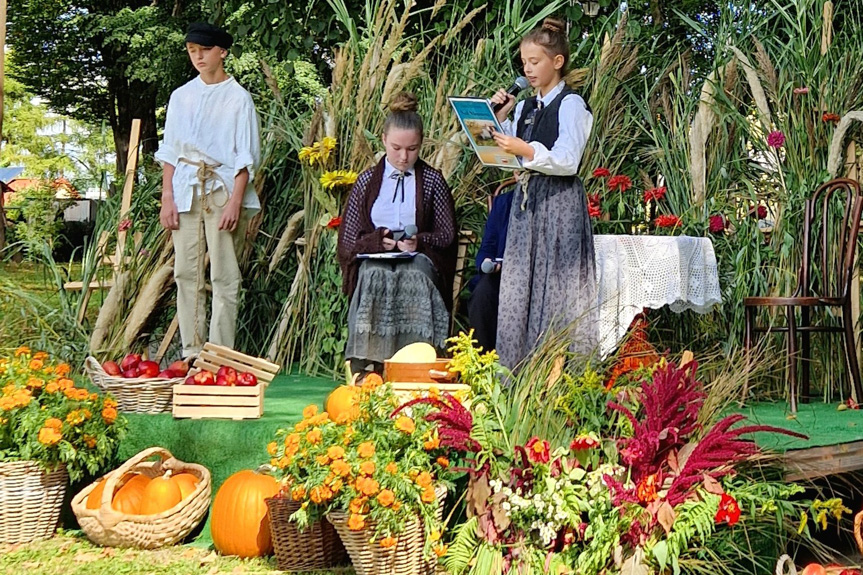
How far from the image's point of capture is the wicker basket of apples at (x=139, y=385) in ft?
14.4

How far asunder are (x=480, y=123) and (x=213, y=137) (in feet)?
5.75

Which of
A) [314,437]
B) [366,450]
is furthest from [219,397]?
[366,450]

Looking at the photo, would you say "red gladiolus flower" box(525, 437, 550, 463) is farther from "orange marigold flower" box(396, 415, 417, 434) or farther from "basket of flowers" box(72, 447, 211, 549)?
"basket of flowers" box(72, 447, 211, 549)

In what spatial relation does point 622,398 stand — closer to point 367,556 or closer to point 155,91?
point 367,556

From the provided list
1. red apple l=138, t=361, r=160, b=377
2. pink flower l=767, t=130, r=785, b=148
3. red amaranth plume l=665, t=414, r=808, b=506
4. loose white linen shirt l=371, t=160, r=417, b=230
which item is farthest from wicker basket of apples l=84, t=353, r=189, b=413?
pink flower l=767, t=130, r=785, b=148

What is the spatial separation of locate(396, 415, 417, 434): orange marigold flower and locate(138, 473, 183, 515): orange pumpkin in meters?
1.03

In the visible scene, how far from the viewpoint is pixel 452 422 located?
11.1 feet

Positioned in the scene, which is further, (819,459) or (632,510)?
(819,459)

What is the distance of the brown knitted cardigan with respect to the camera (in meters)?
5.07

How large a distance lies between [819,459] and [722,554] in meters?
0.77

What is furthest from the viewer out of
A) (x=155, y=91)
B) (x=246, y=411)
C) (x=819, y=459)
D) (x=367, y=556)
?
(x=155, y=91)

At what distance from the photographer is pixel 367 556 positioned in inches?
130

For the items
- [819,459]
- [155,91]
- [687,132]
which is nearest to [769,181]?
[687,132]

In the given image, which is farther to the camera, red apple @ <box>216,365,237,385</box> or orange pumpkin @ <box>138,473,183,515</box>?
red apple @ <box>216,365,237,385</box>
